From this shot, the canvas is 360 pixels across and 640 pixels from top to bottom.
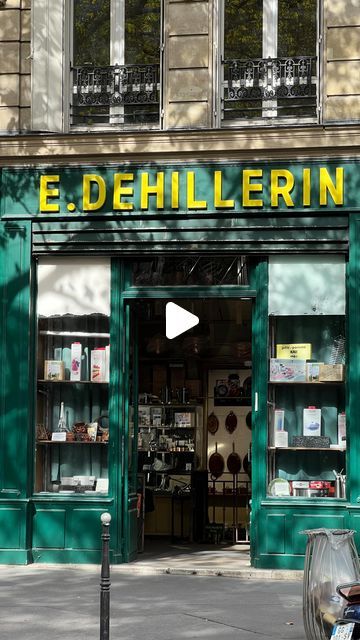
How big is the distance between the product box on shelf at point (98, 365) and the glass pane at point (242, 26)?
3.95 meters

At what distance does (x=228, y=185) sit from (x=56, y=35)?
113 inches

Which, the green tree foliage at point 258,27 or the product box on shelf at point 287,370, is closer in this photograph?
the product box on shelf at point 287,370

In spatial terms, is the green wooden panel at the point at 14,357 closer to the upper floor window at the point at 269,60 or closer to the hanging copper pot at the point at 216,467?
the upper floor window at the point at 269,60

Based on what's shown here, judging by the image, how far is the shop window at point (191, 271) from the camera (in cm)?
1463

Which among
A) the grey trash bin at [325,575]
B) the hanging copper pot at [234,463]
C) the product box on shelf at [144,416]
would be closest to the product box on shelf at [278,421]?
the product box on shelf at [144,416]

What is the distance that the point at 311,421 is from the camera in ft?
47.8

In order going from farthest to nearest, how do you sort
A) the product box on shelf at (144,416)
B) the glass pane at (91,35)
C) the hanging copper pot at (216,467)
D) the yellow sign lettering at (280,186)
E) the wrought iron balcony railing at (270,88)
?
the hanging copper pot at (216,467) → the product box on shelf at (144,416) → the glass pane at (91,35) → the wrought iron balcony railing at (270,88) → the yellow sign lettering at (280,186)

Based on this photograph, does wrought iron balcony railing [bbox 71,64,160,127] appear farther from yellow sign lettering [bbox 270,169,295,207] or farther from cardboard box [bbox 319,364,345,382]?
cardboard box [bbox 319,364,345,382]

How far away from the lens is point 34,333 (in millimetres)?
14961

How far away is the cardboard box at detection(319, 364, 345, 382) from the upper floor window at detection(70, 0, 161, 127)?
11.9ft

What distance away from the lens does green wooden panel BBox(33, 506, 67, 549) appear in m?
14.6

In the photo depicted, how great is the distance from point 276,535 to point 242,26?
6135 millimetres

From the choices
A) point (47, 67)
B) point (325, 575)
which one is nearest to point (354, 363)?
point (47, 67)

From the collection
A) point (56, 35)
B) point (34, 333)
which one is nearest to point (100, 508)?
point (34, 333)
